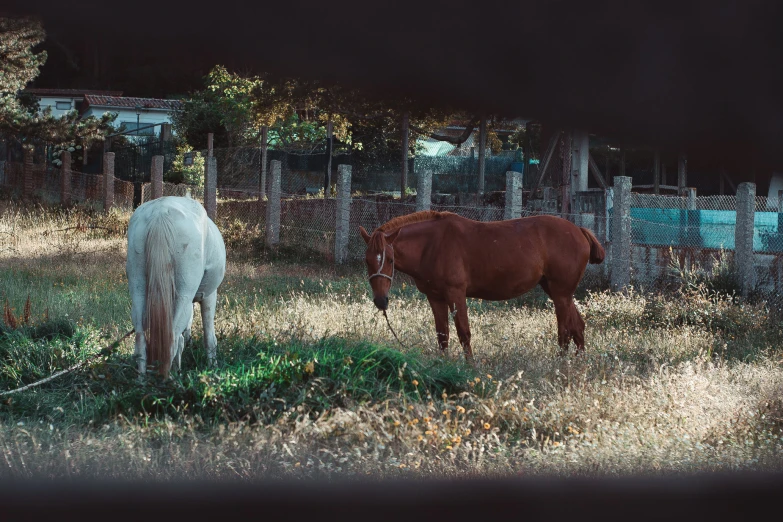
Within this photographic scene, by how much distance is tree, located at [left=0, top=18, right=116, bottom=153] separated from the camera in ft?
1.38

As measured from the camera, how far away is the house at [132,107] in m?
0.61

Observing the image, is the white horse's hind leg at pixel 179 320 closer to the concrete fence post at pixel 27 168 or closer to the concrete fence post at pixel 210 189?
the concrete fence post at pixel 27 168

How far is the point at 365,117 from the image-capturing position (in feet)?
1.54

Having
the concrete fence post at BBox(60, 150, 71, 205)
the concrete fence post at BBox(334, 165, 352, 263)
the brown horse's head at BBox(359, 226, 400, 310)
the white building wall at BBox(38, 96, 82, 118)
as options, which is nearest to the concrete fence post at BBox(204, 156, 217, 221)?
the concrete fence post at BBox(334, 165, 352, 263)

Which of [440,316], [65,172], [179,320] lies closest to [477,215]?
[440,316]

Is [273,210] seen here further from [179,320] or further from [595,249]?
[179,320]

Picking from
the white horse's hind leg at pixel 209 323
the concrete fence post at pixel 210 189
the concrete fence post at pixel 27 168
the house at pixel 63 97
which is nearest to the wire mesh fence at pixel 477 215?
the concrete fence post at pixel 27 168

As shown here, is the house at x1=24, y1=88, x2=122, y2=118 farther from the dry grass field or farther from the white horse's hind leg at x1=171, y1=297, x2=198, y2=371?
the white horse's hind leg at x1=171, y1=297, x2=198, y2=371

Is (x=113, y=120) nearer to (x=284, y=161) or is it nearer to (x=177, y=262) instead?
(x=177, y=262)

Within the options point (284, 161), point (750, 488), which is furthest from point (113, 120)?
point (284, 161)

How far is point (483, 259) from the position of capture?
747 cm

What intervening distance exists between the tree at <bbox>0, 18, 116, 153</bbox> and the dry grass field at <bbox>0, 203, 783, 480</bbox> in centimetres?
19

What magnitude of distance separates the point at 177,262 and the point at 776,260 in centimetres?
789

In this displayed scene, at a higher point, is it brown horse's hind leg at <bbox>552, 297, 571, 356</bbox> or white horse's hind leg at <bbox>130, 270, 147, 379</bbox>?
white horse's hind leg at <bbox>130, 270, 147, 379</bbox>
